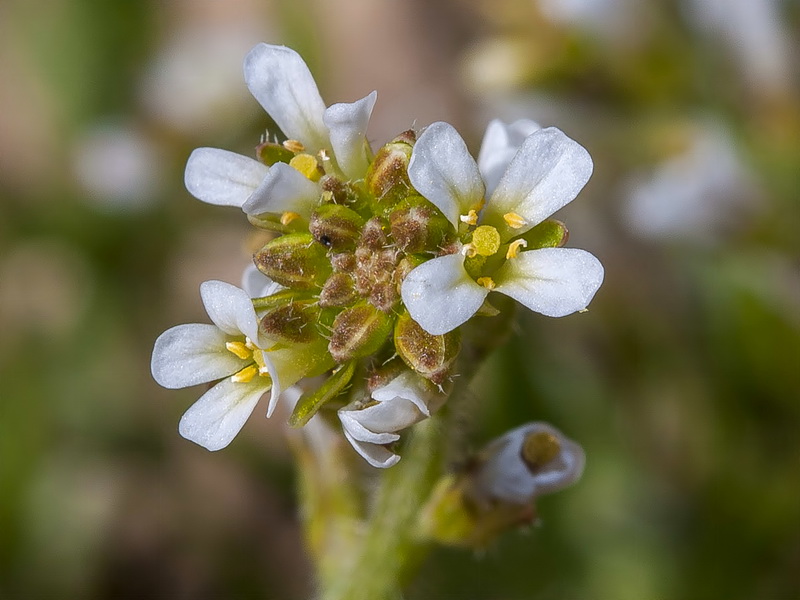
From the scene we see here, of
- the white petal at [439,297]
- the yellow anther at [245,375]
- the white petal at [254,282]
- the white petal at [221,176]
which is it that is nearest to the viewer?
the white petal at [439,297]

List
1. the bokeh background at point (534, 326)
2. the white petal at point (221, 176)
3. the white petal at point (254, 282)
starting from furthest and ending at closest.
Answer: the bokeh background at point (534, 326) → the white petal at point (254, 282) → the white petal at point (221, 176)

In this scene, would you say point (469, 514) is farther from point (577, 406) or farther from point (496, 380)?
point (577, 406)

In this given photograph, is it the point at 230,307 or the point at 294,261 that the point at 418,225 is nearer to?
the point at 294,261

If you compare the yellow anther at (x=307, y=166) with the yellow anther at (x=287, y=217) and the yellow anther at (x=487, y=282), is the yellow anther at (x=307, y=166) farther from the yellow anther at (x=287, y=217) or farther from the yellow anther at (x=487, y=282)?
the yellow anther at (x=487, y=282)

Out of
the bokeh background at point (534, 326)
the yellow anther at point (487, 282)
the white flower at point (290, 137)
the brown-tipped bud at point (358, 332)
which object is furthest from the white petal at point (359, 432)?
the bokeh background at point (534, 326)

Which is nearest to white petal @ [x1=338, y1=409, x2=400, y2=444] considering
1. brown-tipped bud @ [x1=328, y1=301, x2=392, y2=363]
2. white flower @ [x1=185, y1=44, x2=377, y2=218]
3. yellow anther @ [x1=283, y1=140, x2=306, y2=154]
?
brown-tipped bud @ [x1=328, y1=301, x2=392, y2=363]

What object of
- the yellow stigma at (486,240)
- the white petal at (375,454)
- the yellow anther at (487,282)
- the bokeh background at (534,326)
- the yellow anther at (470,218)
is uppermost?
the yellow anther at (470,218)

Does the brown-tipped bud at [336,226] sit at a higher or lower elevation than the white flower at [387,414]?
higher
